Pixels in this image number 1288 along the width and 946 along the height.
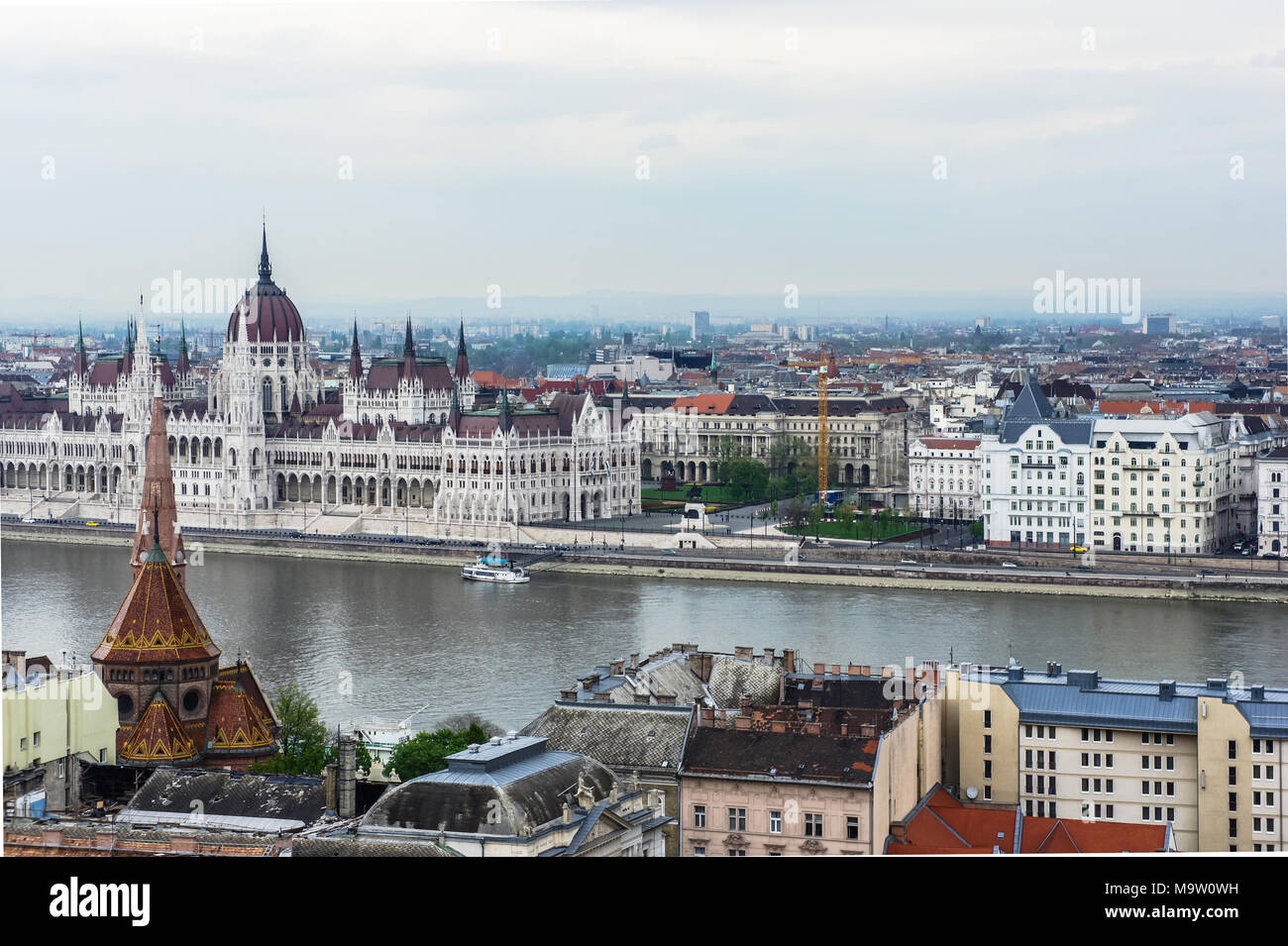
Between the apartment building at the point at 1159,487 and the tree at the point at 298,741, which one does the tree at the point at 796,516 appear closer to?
the apartment building at the point at 1159,487

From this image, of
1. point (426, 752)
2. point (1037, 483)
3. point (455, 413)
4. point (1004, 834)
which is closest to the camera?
point (1004, 834)

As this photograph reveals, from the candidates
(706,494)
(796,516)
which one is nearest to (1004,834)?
(796,516)

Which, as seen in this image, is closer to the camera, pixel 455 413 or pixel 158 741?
pixel 158 741

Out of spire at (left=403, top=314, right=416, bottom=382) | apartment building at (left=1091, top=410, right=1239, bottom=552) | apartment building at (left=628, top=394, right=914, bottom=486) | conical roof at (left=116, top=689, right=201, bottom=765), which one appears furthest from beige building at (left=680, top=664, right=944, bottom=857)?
apartment building at (left=628, top=394, right=914, bottom=486)

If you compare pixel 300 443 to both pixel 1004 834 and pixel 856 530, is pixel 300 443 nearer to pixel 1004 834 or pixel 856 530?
pixel 856 530

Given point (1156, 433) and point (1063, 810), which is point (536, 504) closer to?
point (1156, 433)

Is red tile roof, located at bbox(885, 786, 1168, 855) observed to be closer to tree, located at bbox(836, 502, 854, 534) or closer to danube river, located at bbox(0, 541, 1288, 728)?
danube river, located at bbox(0, 541, 1288, 728)
